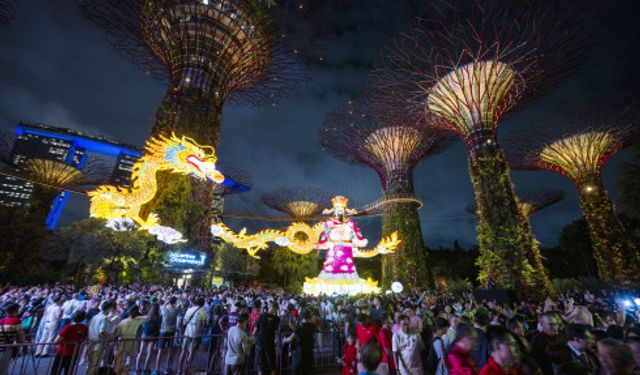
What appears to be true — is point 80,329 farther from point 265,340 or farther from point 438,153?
point 438,153

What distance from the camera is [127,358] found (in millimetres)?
7082

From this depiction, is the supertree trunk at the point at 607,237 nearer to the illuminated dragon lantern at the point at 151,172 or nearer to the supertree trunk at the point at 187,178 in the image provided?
the illuminated dragon lantern at the point at 151,172

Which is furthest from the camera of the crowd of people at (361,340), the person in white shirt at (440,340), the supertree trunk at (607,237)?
the supertree trunk at (607,237)

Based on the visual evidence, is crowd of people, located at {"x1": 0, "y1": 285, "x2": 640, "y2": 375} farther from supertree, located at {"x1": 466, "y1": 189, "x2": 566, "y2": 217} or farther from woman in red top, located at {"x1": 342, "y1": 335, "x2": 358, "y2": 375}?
supertree, located at {"x1": 466, "y1": 189, "x2": 566, "y2": 217}

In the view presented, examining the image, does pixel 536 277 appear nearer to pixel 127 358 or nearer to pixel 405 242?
pixel 405 242

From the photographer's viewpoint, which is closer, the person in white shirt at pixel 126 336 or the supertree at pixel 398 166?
the person in white shirt at pixel 126 336

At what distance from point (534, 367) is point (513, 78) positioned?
1577 centimetres

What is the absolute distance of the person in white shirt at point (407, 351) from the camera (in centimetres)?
491

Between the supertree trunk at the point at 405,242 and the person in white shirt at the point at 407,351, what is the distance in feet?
57.1

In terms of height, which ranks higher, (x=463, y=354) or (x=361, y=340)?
(x=463, y=354)

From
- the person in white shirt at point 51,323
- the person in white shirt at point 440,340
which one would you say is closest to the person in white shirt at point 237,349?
the person in white shirt at point 440,340

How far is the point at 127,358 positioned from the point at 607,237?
1041 inches

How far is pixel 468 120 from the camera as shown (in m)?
15.4

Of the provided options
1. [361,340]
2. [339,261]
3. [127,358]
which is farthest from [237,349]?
[339,261]
